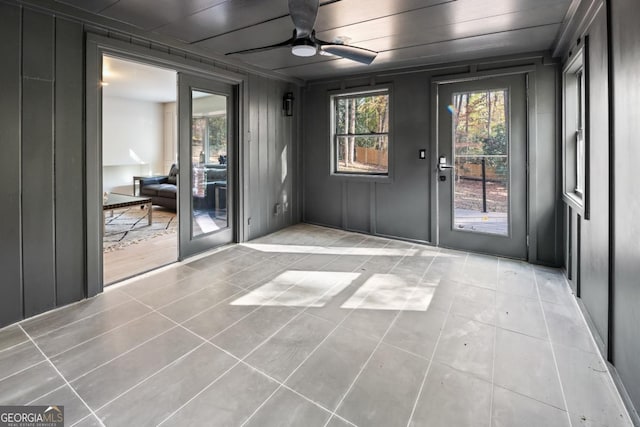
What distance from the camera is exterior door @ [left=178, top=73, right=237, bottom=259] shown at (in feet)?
13.8

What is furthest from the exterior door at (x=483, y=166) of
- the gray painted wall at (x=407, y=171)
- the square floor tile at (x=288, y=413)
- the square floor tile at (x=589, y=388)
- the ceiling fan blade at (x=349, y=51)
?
the square floor tile at (x=288, y=413)

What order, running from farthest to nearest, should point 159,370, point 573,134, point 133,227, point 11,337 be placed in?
Result: point 133,227 < point 573,134 < point 11,337 < point 159,370

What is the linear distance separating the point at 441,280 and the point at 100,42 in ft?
13.1

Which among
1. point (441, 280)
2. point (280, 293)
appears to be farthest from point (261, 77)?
point (441, 280)

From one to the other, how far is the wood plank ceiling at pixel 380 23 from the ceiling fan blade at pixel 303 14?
48 cm

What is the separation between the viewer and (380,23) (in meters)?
3.30

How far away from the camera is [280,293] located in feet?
10.7

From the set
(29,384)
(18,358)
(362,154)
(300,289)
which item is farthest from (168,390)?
(362,154)

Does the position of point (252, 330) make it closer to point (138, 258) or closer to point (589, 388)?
point (589, 388)

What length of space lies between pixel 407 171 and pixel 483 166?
3.39 feet

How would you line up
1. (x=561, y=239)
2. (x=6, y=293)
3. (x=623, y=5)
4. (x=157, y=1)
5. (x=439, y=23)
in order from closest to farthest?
(x=623, y=5)
(x=6, y=293)
(x=157, y=1)
(x=439, y=23)
(x=561, y=239)

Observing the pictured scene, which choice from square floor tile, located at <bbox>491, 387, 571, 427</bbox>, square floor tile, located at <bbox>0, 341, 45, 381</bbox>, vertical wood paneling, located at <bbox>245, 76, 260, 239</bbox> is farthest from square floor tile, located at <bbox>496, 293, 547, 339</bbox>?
vertical wood paneling, located at <bbox>245, 76, 260, 239</bbox>

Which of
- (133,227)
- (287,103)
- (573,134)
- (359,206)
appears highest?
(287,103)

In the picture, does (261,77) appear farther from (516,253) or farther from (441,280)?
(516,253)
